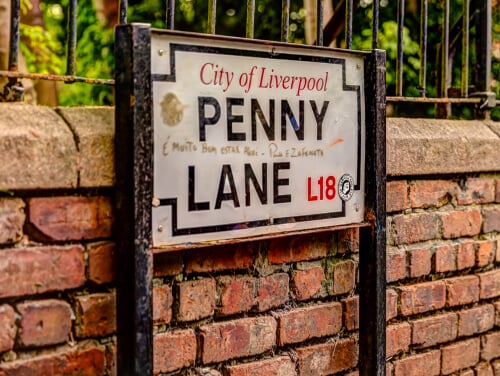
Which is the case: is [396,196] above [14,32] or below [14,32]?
below

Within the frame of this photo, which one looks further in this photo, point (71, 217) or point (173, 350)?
point (173, 350)

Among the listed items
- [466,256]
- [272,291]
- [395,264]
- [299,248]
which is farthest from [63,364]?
[466,256]

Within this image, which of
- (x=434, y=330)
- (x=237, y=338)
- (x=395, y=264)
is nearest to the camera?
(x=237, y=338)

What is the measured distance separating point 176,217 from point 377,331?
699mm

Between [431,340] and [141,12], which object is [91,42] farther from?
[431,340]

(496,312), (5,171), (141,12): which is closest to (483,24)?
(496,312)

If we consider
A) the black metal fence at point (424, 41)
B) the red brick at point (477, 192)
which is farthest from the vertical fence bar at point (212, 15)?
the red brick at point (477, 192)

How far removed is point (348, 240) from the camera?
1831 millimetres

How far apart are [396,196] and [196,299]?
0.71 m

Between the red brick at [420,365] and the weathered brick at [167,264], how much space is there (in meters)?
0.82

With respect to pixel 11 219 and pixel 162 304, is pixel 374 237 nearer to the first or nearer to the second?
pixel 162 304

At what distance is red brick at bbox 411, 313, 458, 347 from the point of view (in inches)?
79.0

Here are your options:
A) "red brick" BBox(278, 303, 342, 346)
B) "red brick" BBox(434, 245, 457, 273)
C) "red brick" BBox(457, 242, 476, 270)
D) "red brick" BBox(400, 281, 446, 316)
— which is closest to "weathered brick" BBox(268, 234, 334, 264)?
"red brick" BBox(278, 303, 342, 346)

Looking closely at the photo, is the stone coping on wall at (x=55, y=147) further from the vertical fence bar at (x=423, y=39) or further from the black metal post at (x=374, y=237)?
the vertical fence bar at (x=423, y=39)
